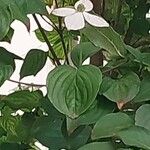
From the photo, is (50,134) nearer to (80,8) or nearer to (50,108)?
(50,108)

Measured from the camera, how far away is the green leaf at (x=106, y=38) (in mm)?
674

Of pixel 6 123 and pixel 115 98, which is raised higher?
pixel 115 98

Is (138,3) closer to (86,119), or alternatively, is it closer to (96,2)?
(96,2)

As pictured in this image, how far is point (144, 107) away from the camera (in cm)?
63

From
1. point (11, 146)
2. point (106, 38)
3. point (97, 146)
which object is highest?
point (106, 38)

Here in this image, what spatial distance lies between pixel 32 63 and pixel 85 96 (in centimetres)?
25

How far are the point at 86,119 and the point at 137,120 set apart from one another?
0.25 ft

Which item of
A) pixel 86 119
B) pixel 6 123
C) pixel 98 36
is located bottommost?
pixel 6 123

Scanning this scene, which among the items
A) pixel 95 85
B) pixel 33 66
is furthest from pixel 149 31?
pixel 95 85

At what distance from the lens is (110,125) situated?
615 mm

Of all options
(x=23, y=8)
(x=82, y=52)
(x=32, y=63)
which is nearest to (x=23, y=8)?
(x=23, y=8)

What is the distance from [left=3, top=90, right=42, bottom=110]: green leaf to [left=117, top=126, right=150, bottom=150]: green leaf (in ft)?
0.87

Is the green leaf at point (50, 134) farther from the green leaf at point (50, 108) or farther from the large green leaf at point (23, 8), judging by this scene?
the large green leaf at point (23, 8)

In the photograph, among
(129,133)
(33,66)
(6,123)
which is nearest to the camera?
(129,133)
